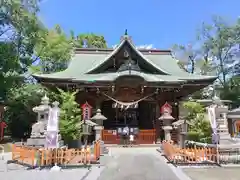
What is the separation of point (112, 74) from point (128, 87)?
1778 mm

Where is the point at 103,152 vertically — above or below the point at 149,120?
below

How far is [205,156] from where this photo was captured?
11.0 metres

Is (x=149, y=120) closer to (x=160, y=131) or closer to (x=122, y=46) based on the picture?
(x=160, y=131)

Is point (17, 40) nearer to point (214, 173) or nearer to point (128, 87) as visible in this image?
point (128, 87)

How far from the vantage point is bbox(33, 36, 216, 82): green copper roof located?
763 inches

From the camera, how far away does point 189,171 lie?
9414mm

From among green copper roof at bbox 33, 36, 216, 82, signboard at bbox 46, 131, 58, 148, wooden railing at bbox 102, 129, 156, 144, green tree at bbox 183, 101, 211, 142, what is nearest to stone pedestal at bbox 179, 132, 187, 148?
green tree at bbox 183, 101, 211, 142

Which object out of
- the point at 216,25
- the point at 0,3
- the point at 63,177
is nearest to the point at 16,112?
the point at 0,3

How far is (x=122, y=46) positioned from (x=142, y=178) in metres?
15.3

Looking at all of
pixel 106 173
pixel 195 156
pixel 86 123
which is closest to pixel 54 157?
pixel 106 173

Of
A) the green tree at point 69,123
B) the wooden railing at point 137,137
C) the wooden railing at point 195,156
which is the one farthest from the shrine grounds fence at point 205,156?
the wooden railing at point 137,137

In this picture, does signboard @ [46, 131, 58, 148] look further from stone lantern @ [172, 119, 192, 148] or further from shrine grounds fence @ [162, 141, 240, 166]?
stone lantern @ [172, 119, 192, 148]

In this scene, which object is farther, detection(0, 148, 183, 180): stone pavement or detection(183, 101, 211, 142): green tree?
detection(183, 101, 211, 142): green tree

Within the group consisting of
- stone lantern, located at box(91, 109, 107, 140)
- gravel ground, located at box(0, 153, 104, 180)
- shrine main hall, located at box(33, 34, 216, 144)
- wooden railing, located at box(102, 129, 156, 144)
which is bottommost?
gravel ground, located at box(0, 153, 104, 180)
